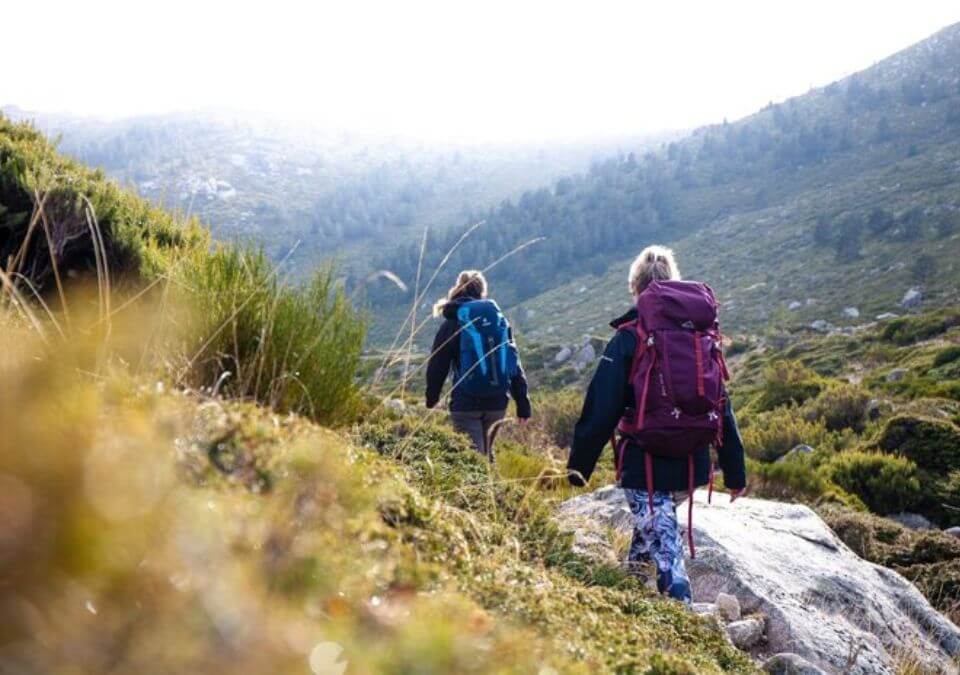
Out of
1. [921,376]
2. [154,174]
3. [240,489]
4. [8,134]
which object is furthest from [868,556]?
[154,174]

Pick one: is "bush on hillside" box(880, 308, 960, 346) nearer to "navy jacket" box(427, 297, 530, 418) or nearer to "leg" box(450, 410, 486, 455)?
Result: "navy jacket" box(427, 297, 530, 418)

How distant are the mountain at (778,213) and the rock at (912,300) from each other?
1.11 m

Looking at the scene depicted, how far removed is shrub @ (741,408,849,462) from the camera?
12.4 meters

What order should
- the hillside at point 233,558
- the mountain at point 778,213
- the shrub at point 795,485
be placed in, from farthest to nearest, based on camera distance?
the mountain at point 778,213, the shrub at point 795,485, the hillside at point 233,558

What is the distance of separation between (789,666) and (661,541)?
0.86 m

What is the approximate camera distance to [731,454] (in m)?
4.15

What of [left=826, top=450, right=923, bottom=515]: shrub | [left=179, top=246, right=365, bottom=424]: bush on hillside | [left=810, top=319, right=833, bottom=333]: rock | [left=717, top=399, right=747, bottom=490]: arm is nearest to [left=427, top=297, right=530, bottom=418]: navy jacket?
[left=717, top=399, right=747, bottom=490]: arm

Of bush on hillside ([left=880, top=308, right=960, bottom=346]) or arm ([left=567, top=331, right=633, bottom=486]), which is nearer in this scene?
arm ([left=567, top=331, right=633, bottom=486])

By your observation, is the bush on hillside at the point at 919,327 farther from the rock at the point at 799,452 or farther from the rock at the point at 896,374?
the rock at the point at 799,452

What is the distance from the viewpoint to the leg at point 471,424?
19.4ft

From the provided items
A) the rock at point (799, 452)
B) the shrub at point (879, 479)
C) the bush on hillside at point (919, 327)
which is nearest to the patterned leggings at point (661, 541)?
the shrub at point (879, 479)

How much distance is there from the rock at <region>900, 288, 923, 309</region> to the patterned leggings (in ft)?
118

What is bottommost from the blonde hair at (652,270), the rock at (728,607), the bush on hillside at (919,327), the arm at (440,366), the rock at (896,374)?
the bush on hillside at (919,327)

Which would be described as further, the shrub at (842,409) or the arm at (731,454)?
the shrub at (842,409)
